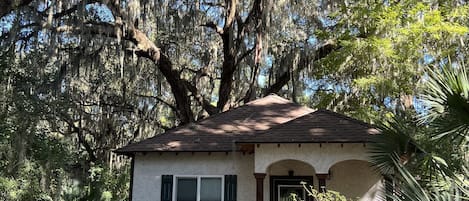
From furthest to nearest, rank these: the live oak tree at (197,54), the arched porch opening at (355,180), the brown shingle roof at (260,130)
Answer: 1. the live oak tree at (197,54)
2. the arched porch opening at (355,180)
3. the brown shingle roof at (260,130)

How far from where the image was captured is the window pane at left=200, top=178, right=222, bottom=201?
1166cm

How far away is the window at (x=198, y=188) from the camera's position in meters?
11.7

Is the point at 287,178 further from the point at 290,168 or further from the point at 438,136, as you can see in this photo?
the point at 438,136

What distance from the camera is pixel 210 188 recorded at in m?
11.8

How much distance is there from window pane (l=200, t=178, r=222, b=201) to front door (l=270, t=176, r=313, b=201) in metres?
1.23

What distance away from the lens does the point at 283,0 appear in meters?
15.3

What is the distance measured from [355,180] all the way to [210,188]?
10.6 ft

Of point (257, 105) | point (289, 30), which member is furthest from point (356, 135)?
point (289, 30)

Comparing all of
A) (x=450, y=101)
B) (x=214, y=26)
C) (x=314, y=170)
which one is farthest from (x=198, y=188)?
(x=450, y=101)

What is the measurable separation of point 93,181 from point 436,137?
13752 mm

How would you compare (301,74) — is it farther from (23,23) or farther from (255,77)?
(23,23)

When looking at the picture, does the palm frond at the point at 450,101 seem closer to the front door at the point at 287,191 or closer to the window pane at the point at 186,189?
the front door at the point at 287,191

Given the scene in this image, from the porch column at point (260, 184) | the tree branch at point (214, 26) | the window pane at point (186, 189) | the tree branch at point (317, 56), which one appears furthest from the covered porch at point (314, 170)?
the tree branch at point (214, 26)

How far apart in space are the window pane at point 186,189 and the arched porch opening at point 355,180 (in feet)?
9.85
